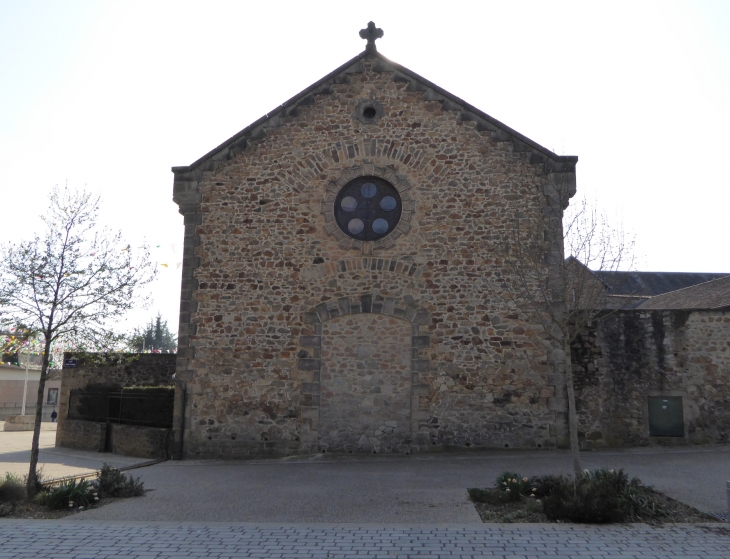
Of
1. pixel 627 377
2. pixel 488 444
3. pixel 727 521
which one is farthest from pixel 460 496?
pixel 627 377

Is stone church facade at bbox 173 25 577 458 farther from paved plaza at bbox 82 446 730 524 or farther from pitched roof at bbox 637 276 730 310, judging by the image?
pitched roof at bbox 637 276 730 310

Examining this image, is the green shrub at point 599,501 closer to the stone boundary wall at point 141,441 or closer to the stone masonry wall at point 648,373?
the stone masonry wall at point 648,373

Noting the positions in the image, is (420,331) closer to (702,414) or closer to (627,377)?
(627,377)

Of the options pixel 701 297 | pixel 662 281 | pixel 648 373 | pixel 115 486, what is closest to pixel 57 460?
pixel 115 486

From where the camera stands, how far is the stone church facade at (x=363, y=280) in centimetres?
1243

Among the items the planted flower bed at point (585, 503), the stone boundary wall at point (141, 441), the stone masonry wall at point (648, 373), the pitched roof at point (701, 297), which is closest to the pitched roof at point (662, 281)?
the pitched roof at point (701, 297)

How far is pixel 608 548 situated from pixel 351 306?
771cm

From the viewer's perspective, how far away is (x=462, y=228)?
512 inches

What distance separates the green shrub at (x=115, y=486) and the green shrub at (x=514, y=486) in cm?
537

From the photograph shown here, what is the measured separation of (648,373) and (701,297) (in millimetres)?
10395

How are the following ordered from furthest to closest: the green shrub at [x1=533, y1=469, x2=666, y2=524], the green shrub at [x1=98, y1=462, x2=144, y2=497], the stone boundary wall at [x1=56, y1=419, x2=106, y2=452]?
the stone boundary wall at [x1=56, y1=419, x2=106, y2=452]
the green shrub at [x1=98, y1=462, x2=144, y2=497]
the green shrub at [x1=533, y1=469, x2=666, y2=524]

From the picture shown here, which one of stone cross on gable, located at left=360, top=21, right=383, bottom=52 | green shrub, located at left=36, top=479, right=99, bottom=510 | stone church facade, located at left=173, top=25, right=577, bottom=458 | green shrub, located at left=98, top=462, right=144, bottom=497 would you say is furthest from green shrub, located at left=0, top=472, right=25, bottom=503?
stone cross on gable, located at left=360, top=21, right=383, bottom=52

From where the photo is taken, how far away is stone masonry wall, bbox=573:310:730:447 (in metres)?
12.5

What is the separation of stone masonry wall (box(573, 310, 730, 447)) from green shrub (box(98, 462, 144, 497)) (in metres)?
8.68
